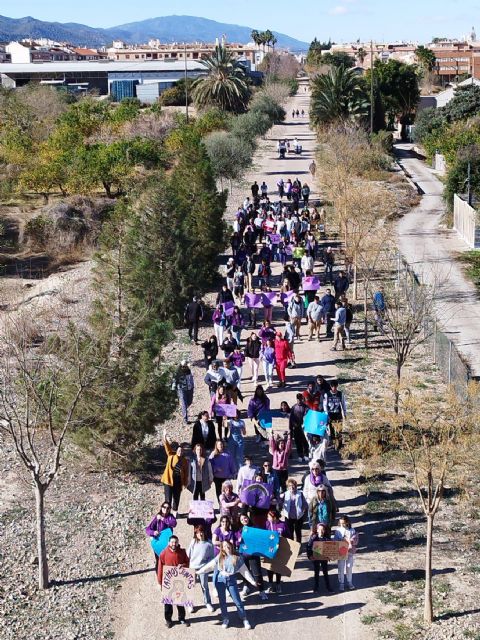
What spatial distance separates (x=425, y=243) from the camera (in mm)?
34625

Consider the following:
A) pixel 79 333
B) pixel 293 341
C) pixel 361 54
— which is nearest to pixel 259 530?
pixel 79 333

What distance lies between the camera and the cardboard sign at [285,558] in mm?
11523

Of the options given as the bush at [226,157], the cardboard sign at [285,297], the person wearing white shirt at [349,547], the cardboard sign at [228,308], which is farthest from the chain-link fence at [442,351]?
the bush at [226,157]

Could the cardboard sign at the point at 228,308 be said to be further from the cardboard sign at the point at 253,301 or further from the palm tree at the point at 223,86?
the palm tree at the point at 223,86

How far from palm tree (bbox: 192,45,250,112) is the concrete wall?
1354 inches

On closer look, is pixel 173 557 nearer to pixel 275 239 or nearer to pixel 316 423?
pixel 316 423

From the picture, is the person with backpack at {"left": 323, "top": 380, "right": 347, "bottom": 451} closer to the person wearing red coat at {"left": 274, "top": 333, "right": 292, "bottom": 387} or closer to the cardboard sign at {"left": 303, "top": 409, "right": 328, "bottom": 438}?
the cardboard sign at {"left": 303, "top": 409, "right": 328, "bottom": 438}

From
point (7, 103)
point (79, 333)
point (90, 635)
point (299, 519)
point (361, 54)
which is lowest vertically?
point (90, 635)

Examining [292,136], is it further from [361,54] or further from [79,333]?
[361,54]

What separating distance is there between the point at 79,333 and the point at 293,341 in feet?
23.8

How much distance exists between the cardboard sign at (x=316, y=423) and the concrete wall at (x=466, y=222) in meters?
20.2

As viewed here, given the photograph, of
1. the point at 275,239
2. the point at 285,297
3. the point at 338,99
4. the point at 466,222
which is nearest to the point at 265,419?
the point at 285,297

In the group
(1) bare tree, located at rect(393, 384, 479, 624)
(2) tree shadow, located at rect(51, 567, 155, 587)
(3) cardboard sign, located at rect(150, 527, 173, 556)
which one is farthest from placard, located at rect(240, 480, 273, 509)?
(1) bare tree, located at rect(393, 384, 479, 624)

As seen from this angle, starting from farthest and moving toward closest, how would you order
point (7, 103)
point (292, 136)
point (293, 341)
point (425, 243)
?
point (292, 136), point (7, 103), point (425, 243), point (293, 341)
